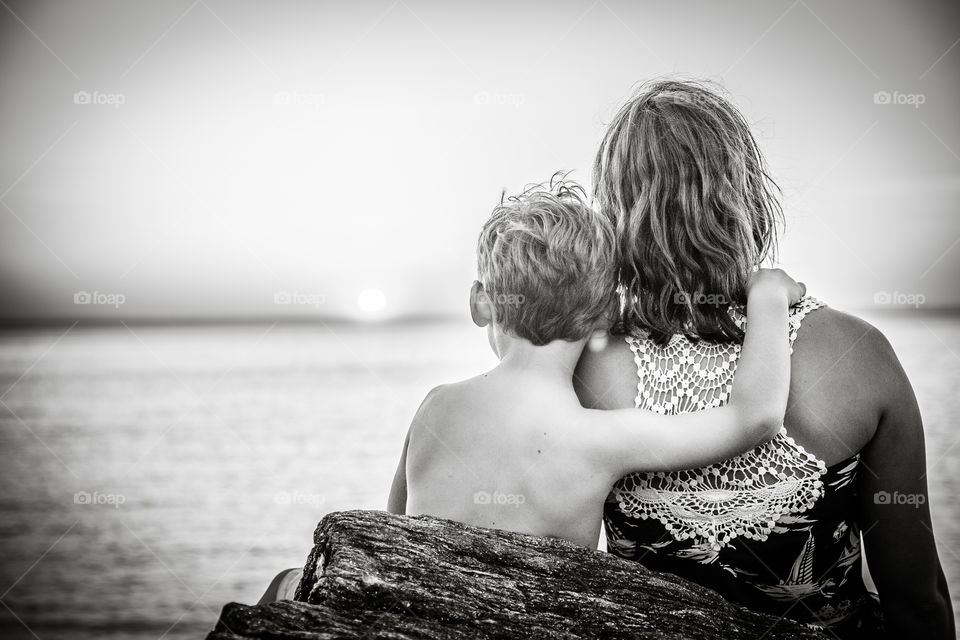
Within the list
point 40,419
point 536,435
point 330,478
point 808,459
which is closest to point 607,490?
point 536,435

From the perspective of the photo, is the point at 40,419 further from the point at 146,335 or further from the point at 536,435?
the point at 146,335

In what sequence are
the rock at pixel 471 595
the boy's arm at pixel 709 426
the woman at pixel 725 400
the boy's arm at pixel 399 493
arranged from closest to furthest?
the rock at pixel 471 595, the boy's arm at pixel 709 426, the woman at pixel 725 400, the boy's arm at pixel 399 493

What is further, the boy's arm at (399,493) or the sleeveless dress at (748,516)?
the boy's arm at (399,493)

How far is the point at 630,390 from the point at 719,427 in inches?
12.6

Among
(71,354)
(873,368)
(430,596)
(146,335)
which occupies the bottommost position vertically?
(430,596)

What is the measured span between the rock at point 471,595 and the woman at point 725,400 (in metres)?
0.35

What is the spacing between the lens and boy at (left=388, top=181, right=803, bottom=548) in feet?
6.70

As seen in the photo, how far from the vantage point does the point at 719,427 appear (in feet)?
6.72

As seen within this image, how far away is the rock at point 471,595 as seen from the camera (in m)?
1.51

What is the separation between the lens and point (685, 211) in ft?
7.32

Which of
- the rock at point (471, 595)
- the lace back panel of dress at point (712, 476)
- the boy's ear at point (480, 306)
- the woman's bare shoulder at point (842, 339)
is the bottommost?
the rock at point (471, 595)

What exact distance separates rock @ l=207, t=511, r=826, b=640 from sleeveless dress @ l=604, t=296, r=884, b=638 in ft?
1.06

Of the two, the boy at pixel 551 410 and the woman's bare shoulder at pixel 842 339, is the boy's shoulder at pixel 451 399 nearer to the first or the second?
the boy at pixel 551 410

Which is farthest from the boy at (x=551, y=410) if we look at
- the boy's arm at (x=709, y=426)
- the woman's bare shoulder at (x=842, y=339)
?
the woman's bare shoulder at (x=842, y=339)
